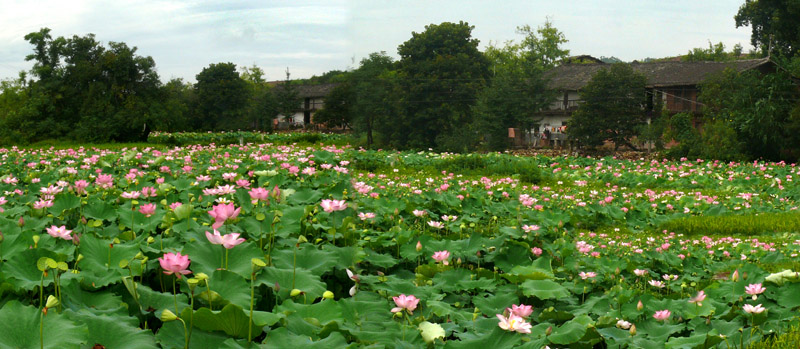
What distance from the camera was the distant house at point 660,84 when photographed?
23375 mm

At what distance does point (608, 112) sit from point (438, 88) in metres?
8.87

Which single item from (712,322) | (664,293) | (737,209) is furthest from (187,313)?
(737,209)

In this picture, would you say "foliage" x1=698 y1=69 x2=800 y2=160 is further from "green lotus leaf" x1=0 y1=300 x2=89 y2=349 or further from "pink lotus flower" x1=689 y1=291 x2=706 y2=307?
"green lotus leaf" x1=0 y1=300 x2=89 y2=349

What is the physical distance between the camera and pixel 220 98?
29.8 m

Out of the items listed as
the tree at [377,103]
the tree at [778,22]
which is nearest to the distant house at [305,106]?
the tree at [377,103]

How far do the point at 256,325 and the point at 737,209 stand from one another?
6.28m

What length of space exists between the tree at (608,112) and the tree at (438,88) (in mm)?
5067

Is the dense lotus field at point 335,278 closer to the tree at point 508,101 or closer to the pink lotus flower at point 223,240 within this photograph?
the pink lotus flower at point 223,240

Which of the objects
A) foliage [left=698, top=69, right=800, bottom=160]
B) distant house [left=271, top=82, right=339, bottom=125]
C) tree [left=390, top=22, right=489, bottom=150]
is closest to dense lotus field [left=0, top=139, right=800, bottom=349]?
tree [left=390, top=22, right=489, bottom=150]

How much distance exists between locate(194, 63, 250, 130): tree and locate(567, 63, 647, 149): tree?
1434 centimetres

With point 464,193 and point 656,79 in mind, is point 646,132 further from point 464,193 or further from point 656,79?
point 464,193

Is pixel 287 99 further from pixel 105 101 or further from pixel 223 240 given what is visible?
pixel 223 240

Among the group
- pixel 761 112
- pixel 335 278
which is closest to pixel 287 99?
pixel 761 112

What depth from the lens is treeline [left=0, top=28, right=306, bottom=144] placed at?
25484 mm
